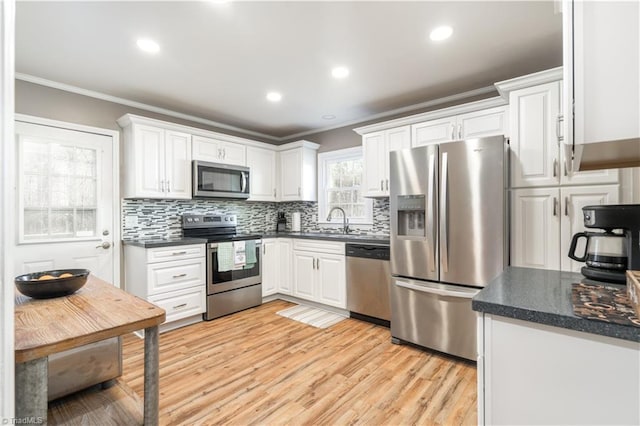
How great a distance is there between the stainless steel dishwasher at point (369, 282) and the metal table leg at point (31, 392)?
8.62 ft

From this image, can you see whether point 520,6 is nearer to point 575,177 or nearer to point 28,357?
point 575,177

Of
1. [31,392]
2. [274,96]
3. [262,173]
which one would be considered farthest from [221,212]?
[31,392]

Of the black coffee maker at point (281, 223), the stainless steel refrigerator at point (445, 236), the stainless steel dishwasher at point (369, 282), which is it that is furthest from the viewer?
the black coffee maker at point (281, 223)

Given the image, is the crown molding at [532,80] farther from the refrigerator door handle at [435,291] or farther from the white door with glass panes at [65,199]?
the white door with glass panes at [65,199]

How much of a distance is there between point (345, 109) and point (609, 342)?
331 centimetres

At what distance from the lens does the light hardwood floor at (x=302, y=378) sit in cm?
183

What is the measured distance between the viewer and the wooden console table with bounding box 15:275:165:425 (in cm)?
90

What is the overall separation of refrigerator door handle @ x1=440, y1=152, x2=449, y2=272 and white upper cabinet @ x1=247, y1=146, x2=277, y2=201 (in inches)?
103

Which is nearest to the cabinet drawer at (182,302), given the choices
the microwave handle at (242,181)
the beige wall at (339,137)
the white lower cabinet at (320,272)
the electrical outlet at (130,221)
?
the electrical outlet at (130,221)

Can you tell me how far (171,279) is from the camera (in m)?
3.15

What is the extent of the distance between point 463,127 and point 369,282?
1.76 metres

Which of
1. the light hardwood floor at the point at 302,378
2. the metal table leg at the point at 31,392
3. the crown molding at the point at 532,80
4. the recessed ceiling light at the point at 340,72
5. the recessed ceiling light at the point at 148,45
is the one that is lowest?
the light hardwood floor at the point at 302,378

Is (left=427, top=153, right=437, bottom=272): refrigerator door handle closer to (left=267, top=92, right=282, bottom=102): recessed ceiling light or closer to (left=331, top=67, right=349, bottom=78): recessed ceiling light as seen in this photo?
(left=331, top=67, right=349, bottom=78): recessed ceiling light

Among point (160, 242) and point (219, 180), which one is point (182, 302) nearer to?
point (160, 242)
